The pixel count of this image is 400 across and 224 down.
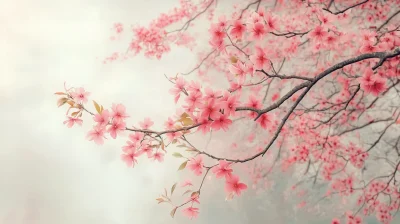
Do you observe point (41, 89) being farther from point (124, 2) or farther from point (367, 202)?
point (367, 202)

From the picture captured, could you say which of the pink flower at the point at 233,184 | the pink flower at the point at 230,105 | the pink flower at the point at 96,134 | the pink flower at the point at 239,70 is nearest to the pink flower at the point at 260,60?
the pink flower at the point at 239,70

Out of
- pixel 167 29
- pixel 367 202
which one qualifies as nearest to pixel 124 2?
pixel 167 29

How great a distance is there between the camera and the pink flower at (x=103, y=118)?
2.50 ft

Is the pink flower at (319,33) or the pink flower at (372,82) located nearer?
the pink flower at (372,82)

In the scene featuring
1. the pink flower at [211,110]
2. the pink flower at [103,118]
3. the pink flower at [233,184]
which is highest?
the pink flower at [103,118]

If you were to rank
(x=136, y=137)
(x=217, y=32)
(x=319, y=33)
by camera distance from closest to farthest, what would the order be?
(x=136, y=137) → (x=217, y=32) → (x=319, y=33)

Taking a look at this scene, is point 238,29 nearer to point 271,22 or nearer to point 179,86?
point 271,22

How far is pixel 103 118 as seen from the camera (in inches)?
30.1

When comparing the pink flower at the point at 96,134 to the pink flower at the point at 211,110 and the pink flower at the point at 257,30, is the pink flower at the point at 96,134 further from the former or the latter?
the pink flower at the point at 257,30

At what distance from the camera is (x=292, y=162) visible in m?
2.31

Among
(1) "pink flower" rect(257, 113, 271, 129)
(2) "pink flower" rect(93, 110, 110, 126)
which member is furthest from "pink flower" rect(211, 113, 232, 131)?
(2) "pink flower" rect(93, 110, 110, 126)

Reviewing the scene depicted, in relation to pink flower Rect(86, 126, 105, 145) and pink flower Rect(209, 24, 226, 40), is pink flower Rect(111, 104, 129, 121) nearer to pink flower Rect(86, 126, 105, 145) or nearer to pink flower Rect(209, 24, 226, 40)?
pink flower Rect(86, 126, 105, 145)

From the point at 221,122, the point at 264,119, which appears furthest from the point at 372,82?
the point at 221,122

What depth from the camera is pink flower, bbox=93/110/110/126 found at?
0.76 metres
